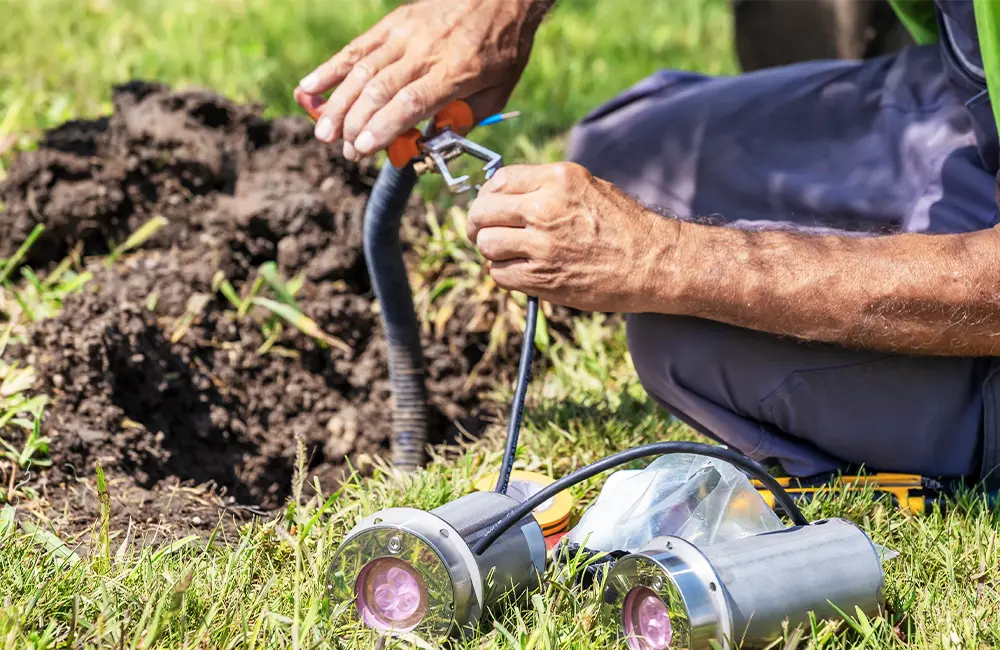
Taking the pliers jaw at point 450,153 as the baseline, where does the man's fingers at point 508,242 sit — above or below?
below

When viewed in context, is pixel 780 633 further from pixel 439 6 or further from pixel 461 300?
pixel 461 300

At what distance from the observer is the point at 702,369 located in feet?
7.14

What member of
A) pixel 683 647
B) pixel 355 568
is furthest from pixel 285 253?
pixel 683 647

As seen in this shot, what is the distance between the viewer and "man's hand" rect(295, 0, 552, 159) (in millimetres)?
2021

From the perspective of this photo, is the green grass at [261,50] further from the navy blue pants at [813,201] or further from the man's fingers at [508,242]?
the man's fingers at [508,242]

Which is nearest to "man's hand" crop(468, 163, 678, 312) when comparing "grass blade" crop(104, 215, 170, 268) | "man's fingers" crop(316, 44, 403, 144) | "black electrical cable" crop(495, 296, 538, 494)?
"black electrical cable" crop(495, 296, 538, 494)

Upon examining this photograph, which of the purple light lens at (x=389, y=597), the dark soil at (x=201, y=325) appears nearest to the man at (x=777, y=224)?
the purple light lens at (x=389, y=597)

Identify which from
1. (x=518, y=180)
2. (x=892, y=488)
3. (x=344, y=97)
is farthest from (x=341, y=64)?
(x=892, y=488)

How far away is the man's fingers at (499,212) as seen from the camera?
1.85 meters

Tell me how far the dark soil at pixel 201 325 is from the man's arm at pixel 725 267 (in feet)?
2.54

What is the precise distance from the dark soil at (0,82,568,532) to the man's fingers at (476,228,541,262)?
0.73 m

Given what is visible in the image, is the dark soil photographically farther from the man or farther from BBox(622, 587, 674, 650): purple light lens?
BBox(622, 587, 674, 650): purple light lens

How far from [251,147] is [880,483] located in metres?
1.99

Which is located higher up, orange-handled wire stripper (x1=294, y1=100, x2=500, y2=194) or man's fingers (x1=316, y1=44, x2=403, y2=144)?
man's fingers (x1=316, y1=44, x2=403, y2=144)
